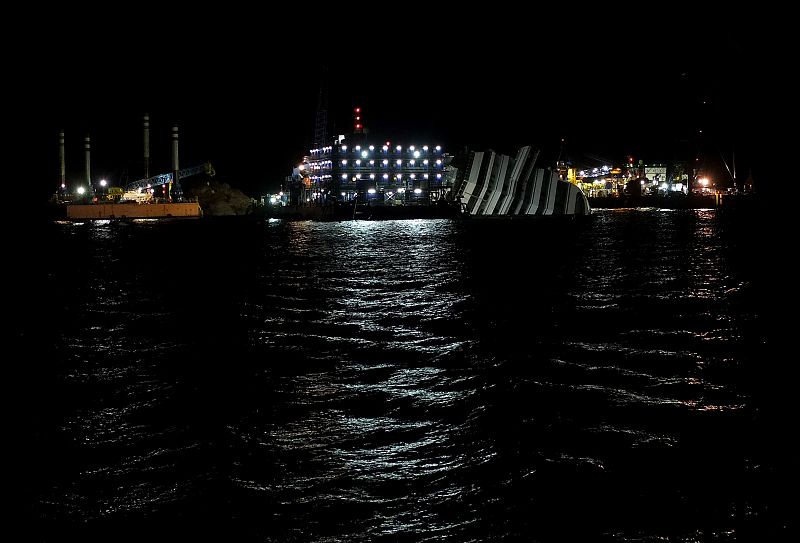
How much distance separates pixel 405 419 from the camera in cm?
910

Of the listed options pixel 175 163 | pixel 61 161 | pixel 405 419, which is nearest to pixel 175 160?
pixel 175 163

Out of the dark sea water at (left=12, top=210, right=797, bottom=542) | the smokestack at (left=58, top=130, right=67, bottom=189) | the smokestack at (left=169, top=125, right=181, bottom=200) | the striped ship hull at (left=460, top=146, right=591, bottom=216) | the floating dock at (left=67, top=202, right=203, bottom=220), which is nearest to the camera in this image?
the dark sea water at (left=12, top=210, right=797, bottom=542)

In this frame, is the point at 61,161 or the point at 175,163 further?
the point at 61,161

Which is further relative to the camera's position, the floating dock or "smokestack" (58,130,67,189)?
"smokestack" (58,130,67,189)

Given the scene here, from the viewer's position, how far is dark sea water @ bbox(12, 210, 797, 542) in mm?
6422

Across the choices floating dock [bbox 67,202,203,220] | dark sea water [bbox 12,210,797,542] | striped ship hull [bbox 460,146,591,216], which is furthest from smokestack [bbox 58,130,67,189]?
dark sea water [bbox 12,210,797,542]

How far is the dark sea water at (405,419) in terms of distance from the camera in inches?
253

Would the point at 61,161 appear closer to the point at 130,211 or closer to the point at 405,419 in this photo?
the point at 130,211

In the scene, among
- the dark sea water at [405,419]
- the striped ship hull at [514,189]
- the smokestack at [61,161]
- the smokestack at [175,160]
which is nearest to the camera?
the dark sea water at [405,419]

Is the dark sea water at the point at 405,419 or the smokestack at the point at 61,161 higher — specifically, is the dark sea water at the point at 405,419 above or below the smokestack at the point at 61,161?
below

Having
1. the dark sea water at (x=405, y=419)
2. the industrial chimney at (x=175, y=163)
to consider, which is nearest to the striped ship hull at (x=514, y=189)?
the industrial chimney at (x=175, y=163)

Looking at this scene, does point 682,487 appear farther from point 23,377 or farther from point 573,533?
point 23,377

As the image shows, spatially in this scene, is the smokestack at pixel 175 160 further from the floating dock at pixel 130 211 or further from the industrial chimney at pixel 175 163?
the floating dock at pixel 130 211

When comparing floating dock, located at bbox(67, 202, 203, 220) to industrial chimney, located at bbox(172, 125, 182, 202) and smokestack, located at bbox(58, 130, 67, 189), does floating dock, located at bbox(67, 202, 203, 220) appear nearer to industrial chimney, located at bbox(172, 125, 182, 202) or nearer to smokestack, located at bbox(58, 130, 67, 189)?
industrial chimney, located at bbox(172, 125, 182, 202)
